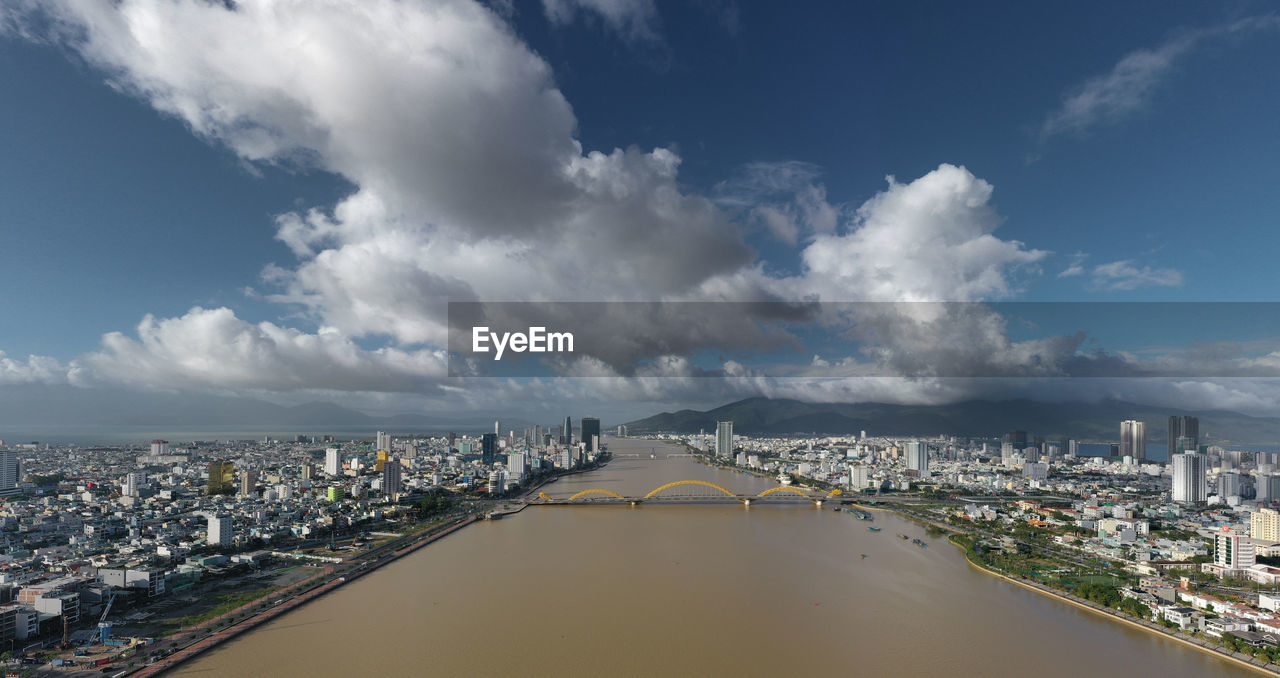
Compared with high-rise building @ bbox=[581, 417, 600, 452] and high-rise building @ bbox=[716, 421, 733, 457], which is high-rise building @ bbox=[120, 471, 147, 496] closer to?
high-rise building @ bbox=[581, 417, 600, 452]

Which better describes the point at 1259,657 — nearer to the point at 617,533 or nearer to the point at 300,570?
the point at 617,533

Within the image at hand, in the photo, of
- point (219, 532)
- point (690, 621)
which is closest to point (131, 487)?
point (219, 532)

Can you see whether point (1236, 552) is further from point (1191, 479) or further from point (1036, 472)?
point (1036, 472)

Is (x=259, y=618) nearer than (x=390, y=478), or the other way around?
(x=259, y=618)

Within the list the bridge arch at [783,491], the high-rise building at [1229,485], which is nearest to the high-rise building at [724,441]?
the bridge arch at [783,491]

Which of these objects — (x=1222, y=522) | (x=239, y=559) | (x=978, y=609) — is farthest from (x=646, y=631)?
(x=1222, y=522)

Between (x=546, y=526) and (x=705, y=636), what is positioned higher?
(x=705, y=636)

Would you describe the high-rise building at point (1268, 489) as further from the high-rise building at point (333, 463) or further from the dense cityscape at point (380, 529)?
the high-rise building at point (333, 463)
